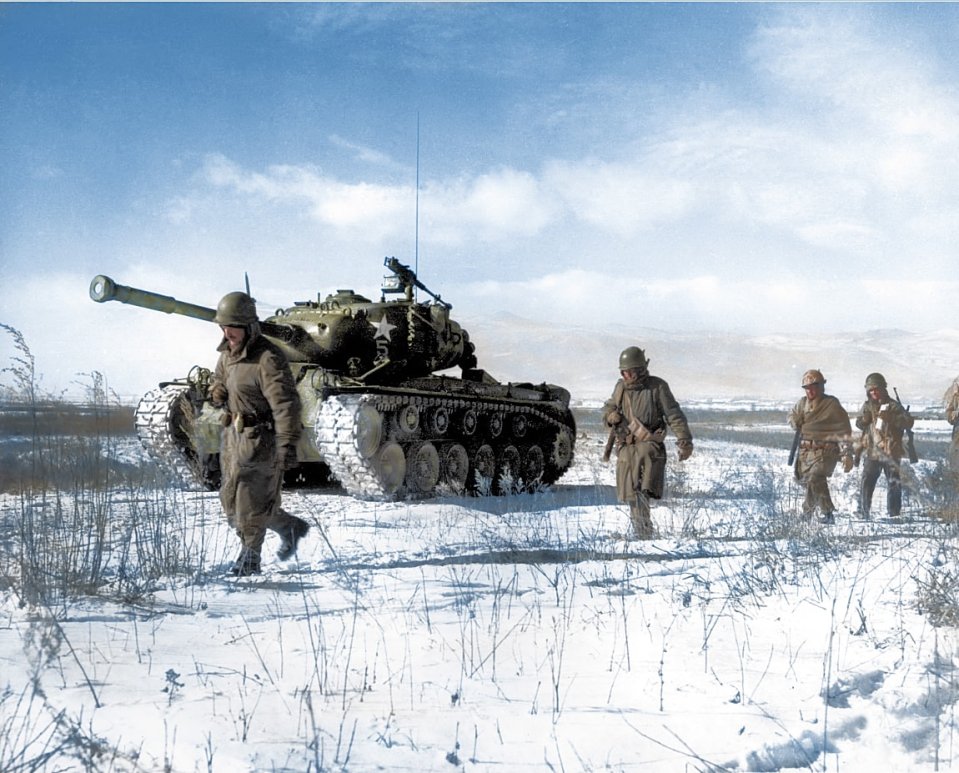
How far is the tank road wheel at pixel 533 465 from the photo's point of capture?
14.4 meters

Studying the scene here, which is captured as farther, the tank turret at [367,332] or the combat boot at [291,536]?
the tank turret at [367,332]

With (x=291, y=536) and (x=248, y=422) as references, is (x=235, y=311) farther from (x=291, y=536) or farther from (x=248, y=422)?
(x=291, y=536)

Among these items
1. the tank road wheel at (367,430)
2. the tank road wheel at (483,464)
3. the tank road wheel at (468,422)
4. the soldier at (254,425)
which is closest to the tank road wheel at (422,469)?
the tank road wheel at (468,422)

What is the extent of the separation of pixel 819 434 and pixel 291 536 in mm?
6169

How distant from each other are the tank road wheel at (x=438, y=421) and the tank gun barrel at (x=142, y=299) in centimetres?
312

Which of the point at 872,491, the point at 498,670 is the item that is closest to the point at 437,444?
the point at 872,491

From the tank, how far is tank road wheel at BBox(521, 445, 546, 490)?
8cm

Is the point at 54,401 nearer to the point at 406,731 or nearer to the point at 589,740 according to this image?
the point at 406,731

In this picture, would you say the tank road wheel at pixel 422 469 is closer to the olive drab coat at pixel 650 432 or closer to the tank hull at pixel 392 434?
the tank hull at pixel 392 434

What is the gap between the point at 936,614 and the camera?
13.8 ft

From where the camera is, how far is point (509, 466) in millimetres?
13961

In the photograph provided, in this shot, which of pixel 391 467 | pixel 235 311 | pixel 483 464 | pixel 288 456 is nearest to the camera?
pixel 288 456

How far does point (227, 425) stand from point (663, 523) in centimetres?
434

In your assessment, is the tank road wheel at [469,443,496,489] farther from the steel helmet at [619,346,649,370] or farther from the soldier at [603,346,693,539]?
the steel helmet at [619,346,649,370]
